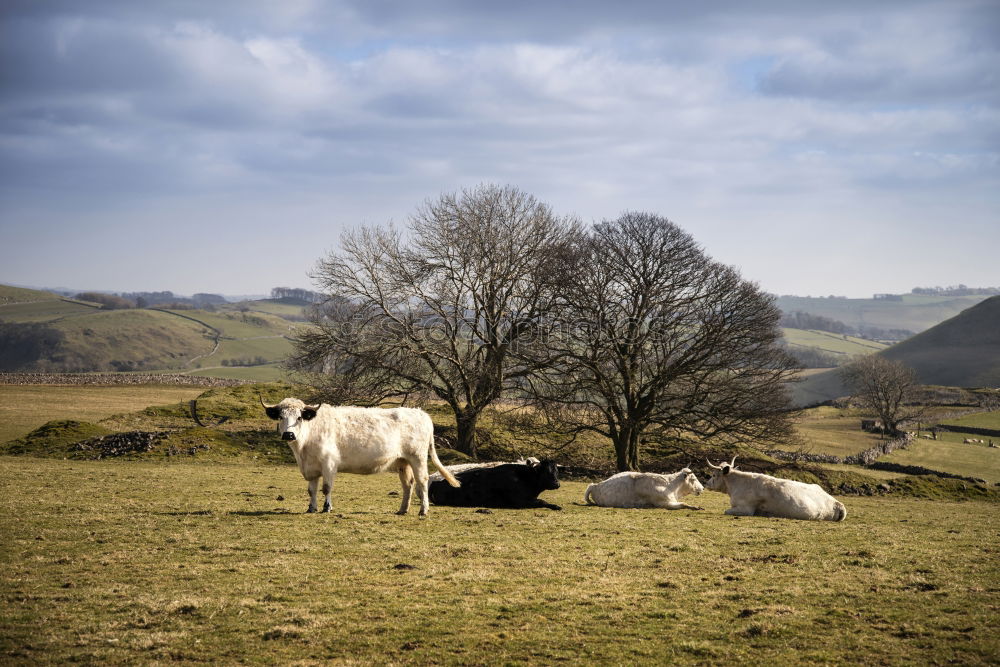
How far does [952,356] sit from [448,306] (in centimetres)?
17342

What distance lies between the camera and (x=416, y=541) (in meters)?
12.6

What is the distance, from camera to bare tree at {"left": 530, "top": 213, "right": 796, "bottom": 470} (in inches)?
1233

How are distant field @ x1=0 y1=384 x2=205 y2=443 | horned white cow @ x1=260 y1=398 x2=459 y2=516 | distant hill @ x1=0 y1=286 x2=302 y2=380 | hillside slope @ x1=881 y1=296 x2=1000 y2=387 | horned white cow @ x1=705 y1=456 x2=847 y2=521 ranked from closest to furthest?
horned white cow @ x1=260 y1=398 x2=459 y2=516, horned white cow @ x1=705 y1=456 x2=847 y2=521, distant field @ x1=0 y1=384 x2=205 y2=443, hillside slope @ x1=881 y1=296 x2=1000 y2=387, distant hill @ x1=0 y1=286 x2=302 y2=380

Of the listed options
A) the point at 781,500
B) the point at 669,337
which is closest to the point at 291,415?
the point at 781,500

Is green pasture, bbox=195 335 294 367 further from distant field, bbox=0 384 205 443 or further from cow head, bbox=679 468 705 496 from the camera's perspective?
cow head, bbox=679 468 705 496

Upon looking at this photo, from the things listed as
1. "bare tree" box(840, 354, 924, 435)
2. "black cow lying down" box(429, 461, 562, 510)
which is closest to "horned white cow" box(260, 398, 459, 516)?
"black cow lying down" box(429, 461, 562, 510)

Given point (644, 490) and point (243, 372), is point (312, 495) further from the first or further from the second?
point (243, 372)

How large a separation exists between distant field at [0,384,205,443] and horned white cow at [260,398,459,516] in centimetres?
2614

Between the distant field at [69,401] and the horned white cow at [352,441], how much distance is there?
2614 cm

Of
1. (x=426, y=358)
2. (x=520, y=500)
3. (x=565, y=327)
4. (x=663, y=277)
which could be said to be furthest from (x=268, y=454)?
(x=663, y=277)

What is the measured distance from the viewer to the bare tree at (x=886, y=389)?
227 feet

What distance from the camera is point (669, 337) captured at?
31.6 meters

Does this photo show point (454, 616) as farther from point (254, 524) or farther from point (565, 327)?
point (565, 327)

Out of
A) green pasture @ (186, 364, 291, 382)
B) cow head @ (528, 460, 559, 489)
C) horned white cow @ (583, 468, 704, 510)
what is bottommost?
green pasture @ (186, 364, 291, 382)
